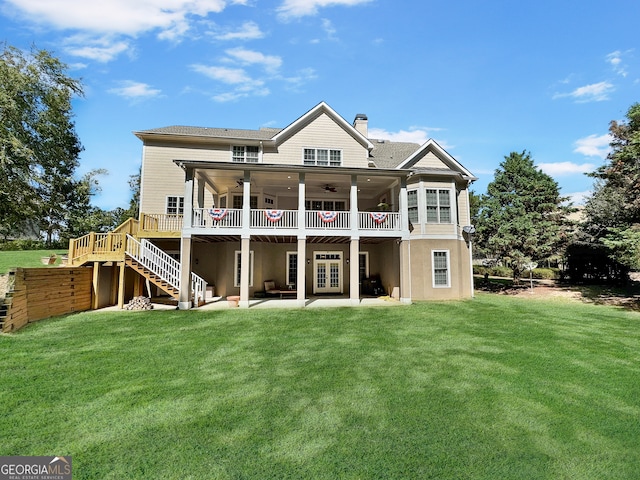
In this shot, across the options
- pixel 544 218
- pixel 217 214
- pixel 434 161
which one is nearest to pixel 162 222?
pixel 217 214

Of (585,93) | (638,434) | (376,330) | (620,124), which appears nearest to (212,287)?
(376,330)

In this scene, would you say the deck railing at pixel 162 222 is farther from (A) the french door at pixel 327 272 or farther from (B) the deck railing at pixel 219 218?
(A) the french door at pixel 327 272

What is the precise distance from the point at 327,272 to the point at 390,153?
28.1 feet

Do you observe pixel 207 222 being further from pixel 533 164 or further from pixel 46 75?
pixel 533 164

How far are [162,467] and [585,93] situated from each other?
2411 centimetres

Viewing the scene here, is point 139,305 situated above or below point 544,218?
below

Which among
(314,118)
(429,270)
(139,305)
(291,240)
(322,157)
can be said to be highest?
(314,118)

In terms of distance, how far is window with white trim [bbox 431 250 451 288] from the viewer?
1669 cm

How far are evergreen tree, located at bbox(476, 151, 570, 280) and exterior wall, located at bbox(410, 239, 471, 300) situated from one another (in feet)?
23.3

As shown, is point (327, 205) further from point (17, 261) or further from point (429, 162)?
point (17, 261)

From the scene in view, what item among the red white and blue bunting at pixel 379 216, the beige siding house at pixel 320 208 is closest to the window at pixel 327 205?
the beige siding house at pixel 320 208

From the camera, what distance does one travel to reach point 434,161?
17500 mm

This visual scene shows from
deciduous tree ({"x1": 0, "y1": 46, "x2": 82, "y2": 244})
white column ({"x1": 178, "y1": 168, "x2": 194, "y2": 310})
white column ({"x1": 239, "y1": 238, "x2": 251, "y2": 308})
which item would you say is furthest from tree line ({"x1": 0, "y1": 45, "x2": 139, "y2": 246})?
white column ({"x1": 239, "y1": 238, "x2": 251, "y2": 308})
